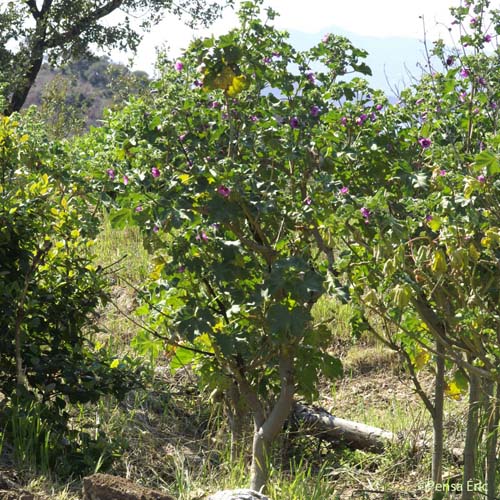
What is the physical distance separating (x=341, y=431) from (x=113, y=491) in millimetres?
1909

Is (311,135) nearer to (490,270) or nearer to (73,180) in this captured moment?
(490,270)

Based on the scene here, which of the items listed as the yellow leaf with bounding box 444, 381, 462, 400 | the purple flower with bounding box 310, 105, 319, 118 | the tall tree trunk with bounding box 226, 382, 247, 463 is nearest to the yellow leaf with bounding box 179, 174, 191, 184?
the purple flower with bounding box 310, 105, 319, 118

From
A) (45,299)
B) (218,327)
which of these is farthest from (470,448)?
(45,299)

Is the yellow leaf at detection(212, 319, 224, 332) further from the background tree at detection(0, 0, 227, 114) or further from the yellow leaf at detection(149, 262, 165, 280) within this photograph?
the background tree at detection(0, 0, 227, 114)

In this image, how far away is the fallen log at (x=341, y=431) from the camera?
4.46 metres

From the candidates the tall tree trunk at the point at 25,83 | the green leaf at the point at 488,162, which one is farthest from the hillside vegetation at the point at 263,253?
the tall tree trunk at the point at 25,83

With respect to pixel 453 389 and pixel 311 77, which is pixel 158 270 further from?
pixel 453 389

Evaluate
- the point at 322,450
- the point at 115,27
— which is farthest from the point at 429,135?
the point at 115,27

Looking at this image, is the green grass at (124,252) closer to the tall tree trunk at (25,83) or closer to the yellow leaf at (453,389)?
the yellow leaf at (453,389)

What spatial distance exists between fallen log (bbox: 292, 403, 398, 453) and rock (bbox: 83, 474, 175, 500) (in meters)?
1.69

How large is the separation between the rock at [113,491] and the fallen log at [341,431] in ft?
5.55

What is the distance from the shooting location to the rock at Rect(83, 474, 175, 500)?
279cm

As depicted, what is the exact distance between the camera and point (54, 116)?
14602mm

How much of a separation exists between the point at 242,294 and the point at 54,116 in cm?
1174
